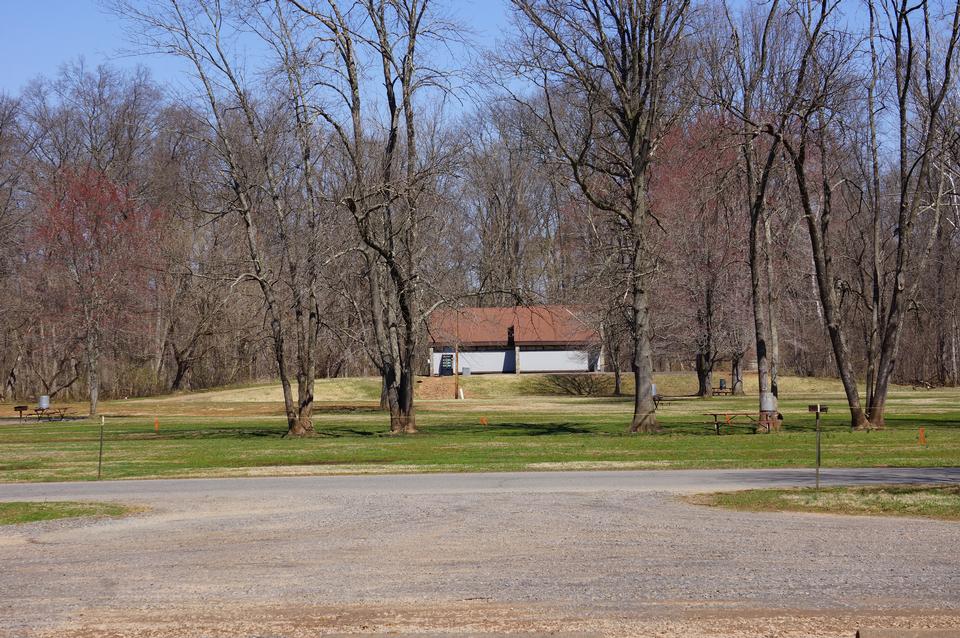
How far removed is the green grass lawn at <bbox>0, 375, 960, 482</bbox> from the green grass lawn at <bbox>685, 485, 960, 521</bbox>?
208 inches

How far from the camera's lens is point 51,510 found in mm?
16125

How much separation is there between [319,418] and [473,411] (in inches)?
324

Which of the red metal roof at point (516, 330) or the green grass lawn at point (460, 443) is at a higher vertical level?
the red metal roof at point (516, 330)

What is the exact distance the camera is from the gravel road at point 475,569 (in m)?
8.92

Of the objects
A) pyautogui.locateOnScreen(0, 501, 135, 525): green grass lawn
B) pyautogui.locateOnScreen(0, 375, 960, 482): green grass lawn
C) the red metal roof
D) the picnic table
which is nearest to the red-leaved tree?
the picnic table

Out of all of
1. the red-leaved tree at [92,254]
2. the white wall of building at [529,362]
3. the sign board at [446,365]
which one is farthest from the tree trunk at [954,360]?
the red-leaved tree at [92,254]

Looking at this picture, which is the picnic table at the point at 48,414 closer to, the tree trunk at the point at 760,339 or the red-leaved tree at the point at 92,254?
the red-leaved tree at the point at 92,254

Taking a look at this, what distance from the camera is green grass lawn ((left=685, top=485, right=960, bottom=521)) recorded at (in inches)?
584

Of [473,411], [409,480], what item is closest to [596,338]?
[473,411]

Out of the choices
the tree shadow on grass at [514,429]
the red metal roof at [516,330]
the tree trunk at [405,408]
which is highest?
the red metal roof at [516,330]

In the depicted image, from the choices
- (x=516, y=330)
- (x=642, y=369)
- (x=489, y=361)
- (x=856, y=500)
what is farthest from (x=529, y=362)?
(x=856, y=500)

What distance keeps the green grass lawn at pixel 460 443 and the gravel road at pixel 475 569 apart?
22.6 feet

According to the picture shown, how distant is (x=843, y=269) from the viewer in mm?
78250

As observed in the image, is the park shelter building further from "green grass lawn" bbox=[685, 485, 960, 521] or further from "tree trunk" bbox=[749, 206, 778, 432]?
"green grass lawn" bbox=[685, 485, 960, 521]
